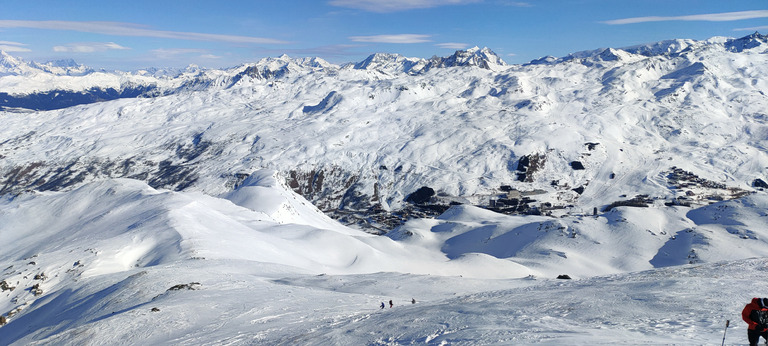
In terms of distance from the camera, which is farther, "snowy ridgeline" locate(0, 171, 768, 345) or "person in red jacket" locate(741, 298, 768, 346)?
"snowy ridgeline" locate(0, 171, 768, 345)

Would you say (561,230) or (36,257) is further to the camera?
(561,230)

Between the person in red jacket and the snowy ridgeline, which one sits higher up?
the person in red jacket

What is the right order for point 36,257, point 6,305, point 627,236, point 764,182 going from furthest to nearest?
point 764,182
point 627,236
point 36,257
point 6,305

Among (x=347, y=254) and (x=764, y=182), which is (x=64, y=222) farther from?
(x=764, y=182)

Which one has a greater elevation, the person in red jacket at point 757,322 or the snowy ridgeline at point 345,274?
the person in red jacket at point 757,322

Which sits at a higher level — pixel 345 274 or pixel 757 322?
pixel 757 322

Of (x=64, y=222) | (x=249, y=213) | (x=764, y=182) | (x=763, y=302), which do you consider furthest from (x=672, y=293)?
(x=764, y=182)

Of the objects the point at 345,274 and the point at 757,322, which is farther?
the point at 345,274

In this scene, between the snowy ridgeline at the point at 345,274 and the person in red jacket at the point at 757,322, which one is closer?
the person in red jacket at the point at 757,322
